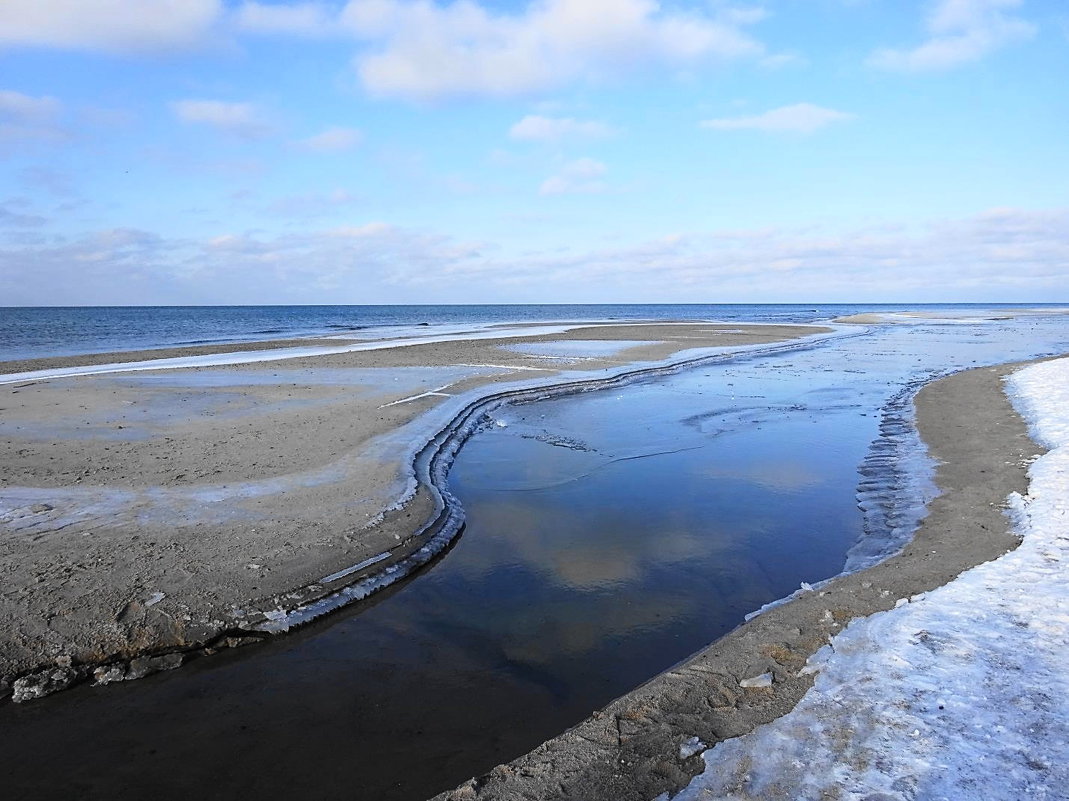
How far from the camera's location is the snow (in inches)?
155

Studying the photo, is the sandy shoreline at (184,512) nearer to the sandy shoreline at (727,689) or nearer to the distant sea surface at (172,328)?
the sandy shoreline at (727,689)

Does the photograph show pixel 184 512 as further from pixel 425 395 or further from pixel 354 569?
pixel 425 395

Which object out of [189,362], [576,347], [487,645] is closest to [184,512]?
[487,645]

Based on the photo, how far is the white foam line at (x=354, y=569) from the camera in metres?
7.44

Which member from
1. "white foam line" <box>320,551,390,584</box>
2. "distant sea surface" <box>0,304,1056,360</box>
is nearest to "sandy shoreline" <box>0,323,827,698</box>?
"white foam line" <box>320,551,390,584</box>

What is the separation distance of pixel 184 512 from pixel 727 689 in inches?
296

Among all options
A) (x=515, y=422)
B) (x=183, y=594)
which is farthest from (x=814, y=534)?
(x=515, y=422)

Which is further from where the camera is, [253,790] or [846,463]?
[846,463]

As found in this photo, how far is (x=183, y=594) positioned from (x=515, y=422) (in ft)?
36.8

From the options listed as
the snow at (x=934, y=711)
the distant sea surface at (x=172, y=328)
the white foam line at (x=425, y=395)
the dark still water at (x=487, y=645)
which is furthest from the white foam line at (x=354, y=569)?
the distant sea surface at (x=172, y=328)

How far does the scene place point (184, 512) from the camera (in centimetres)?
917

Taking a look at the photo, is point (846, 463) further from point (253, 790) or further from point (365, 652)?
point (253, 790)

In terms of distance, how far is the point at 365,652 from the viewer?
6.38 m

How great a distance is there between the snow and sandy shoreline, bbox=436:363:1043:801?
18 cm
